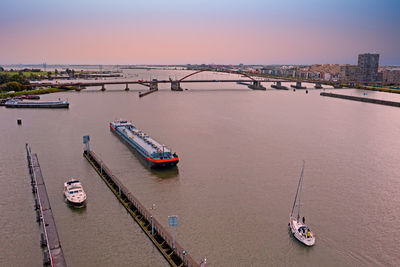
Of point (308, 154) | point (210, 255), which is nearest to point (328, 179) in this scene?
point (308, 154)

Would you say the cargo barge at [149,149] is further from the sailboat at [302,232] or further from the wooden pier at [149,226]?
the sailboat at [302,232]

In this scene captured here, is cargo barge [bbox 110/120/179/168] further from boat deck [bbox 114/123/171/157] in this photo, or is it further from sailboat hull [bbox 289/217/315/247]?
sailboat hull [bbox 289/217/315/247]

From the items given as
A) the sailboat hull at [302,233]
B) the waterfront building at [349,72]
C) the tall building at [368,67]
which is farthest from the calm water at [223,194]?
the waterfront building at [349,72]

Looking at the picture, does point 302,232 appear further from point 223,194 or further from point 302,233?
point 223,194

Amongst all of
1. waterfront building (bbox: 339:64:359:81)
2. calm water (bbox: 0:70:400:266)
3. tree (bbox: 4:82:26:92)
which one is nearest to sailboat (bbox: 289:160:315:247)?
calm water (bbox: 0:70:400:266)

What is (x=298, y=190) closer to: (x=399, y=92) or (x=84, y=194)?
(x=84, y=194)

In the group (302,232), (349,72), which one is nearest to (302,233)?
(302,232)
